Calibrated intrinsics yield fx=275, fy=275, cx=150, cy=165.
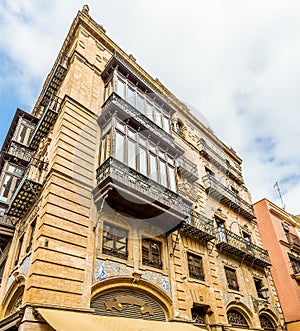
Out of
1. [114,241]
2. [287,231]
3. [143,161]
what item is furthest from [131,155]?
[287,231]

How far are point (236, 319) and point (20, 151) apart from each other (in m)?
15.0

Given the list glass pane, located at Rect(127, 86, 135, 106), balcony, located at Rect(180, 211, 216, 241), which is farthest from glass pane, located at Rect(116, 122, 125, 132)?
balcony, located at Rect(180, 211, 216, 241)

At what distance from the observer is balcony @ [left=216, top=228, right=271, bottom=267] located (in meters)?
16.0

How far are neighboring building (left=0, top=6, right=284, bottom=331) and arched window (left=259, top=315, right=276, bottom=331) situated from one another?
0.06 m

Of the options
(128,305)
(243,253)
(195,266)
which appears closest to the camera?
(128,305)

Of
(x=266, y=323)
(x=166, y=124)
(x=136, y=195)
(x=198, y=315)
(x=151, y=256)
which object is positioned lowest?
(x=198, y=315)

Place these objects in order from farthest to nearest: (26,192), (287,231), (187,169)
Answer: (287,231)
(187,169)
(26,192)

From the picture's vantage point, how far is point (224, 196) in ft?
63.9

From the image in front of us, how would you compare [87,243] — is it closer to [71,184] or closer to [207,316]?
[71,184]

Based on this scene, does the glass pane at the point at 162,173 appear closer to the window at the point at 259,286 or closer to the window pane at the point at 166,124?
the window pane at the point at 166,124

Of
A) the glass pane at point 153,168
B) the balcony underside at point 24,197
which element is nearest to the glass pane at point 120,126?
the glass pane at point 153,168

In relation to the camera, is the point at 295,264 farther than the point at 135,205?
Yes

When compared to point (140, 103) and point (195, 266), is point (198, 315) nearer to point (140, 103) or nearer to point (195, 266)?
point (195, 266)

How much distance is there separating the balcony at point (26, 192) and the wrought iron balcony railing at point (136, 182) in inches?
99.7
